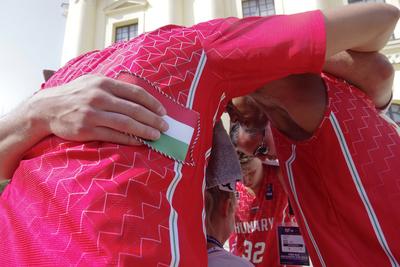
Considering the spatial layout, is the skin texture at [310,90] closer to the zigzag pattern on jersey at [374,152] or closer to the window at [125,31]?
the zigzag pattern on jersey at [374,152]

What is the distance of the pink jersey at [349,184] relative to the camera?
132cm

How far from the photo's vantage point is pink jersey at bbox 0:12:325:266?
2.39 feet

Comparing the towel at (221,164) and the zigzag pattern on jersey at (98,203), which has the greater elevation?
the towel at (221,164)

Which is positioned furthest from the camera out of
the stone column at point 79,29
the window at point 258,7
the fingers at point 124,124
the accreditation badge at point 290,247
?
the stone column at point 79,29

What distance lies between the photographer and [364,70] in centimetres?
147

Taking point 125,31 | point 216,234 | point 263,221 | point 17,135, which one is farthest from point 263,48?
point 125,31

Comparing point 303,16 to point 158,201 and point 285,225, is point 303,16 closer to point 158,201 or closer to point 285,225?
point 158,201

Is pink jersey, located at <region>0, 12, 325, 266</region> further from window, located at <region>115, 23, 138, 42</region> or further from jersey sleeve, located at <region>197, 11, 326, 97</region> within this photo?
→ window, located at <region>115, 23, 138, 42</region>

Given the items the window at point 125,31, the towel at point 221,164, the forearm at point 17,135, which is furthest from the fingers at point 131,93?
the window at point 125,31

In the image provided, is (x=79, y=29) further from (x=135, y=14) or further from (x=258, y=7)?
(x=258, y=7)

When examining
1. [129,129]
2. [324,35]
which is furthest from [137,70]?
[324,35]

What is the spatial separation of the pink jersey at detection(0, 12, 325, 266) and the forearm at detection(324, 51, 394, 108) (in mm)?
380

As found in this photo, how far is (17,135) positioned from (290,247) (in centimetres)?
215

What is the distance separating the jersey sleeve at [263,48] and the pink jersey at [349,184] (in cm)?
41
